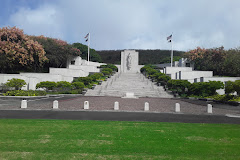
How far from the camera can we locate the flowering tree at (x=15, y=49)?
30.0 m

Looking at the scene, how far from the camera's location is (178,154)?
6.10 metres

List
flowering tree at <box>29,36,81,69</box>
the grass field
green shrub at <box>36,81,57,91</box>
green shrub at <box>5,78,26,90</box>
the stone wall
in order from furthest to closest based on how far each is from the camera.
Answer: flowering tree at <box>29,36,81,69</box> → the stone wall → green shrub at <box>36,81,57,91</box> → green shrub at <box>5,78,26,90</box> → the grass field

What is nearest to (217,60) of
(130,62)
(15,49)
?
(130,62)

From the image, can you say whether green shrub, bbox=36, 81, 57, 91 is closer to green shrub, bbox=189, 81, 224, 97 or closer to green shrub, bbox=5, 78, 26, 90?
green shrub, bbox=5, 78, 26, 90

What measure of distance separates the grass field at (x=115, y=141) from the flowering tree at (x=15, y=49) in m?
23.6

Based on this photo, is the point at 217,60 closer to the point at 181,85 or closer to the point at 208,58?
the point at 208,58

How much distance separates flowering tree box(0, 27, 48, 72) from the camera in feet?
98.5

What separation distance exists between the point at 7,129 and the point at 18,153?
3025 millimetres

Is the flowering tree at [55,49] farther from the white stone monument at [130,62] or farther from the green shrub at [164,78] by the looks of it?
the green shrub at [164,78]

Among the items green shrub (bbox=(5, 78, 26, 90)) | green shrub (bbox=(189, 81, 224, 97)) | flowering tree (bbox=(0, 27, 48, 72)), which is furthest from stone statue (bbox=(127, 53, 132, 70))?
green shrub (bbox=(5, 78, 26, 90))

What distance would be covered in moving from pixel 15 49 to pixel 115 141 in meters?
28.9

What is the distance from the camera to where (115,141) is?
23.6ft

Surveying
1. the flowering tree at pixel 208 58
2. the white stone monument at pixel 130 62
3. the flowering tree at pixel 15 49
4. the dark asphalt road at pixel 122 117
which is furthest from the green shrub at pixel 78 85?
the white stone monument at pixel 130 62

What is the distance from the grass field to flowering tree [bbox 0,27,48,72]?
23.6m
